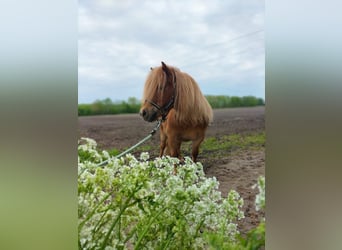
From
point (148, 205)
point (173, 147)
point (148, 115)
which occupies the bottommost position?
point (148, 205)

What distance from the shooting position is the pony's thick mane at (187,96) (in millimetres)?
1722

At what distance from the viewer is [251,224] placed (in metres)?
1.67

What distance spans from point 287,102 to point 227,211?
55cm

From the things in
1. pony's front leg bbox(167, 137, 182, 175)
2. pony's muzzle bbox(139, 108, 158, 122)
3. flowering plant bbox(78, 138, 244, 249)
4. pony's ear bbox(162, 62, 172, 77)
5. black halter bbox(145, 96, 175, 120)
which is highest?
pony's ear bbox(162, 62, 172, 77)

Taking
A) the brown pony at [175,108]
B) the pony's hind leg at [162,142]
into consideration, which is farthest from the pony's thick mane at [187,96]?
the pony's hind leg at [162,142]

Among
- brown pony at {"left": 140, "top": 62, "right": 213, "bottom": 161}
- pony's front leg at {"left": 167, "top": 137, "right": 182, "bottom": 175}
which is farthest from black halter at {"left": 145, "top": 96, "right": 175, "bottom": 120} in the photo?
pony's front leg at {"left": 167, "top": 137, "right": 182, "bottom": 175}

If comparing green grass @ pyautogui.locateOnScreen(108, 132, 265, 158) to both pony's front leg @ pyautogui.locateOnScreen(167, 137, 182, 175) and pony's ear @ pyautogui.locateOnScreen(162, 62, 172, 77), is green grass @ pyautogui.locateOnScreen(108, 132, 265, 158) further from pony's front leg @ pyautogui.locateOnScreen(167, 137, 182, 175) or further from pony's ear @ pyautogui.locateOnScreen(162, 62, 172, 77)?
pony's ear @ pyautogui.locateOnScreen(162, 62, 172, 77)

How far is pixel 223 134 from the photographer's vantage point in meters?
1.73

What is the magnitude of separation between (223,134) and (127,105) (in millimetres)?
462

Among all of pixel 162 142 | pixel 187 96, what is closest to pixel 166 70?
pixel 187 96

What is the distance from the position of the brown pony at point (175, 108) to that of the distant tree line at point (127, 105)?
0.12 ft

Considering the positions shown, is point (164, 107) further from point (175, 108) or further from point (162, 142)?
point (162, 142)

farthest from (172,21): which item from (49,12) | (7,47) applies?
(7,47)

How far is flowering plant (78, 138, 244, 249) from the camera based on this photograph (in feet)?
5.51
